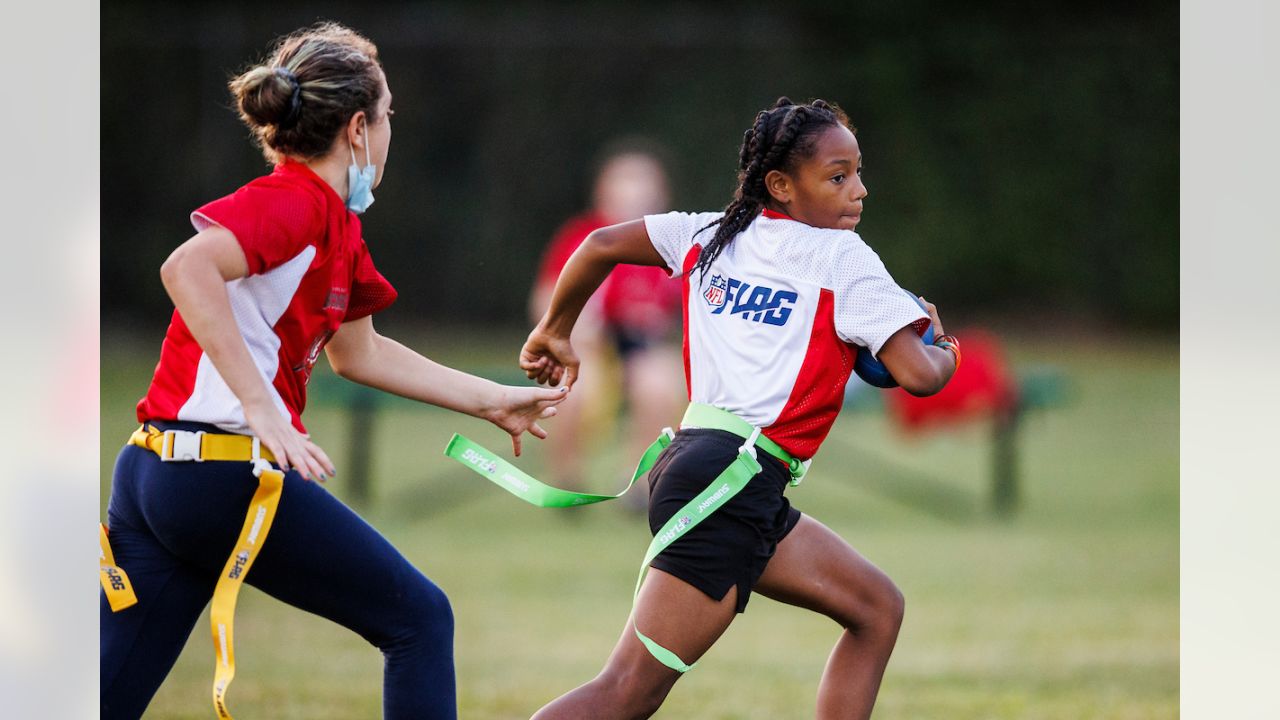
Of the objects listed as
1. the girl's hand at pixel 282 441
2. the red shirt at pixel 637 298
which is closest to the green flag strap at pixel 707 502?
the girl's hand at pixel 282 441

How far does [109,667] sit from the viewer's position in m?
3.15

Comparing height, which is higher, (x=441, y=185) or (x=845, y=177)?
(x=441, y=185)

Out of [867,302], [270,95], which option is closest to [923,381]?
[867,302]

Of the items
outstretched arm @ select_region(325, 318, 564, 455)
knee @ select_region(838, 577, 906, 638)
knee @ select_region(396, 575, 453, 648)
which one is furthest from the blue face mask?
knee @ select_region(838, 577, 906, 638)

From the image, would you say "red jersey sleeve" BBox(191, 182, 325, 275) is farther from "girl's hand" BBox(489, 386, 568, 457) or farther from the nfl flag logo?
the nfl flag logo

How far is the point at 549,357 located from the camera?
3.85 metres

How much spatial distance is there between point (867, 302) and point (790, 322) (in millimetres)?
178

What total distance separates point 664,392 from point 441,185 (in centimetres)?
954

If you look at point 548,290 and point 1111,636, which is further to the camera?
point 548,290

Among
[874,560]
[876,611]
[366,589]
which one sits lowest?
[874,560]

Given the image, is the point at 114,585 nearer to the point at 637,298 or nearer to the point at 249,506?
the point at 249,506
